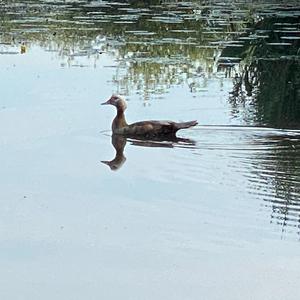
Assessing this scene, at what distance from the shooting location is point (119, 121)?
459 inches

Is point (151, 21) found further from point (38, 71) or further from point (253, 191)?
point (253, 191)

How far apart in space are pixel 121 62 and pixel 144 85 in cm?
212

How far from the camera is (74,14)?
76.6 feet

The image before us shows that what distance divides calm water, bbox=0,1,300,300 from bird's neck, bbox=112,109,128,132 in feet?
0.45

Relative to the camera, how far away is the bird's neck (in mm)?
11586

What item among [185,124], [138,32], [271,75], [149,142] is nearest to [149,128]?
[149,142]

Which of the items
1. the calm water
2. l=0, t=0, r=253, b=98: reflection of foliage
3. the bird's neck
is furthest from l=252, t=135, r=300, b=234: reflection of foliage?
l=0, t=0, r=253, b=98: reflection of foliage

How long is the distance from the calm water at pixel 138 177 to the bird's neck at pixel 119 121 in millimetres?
137

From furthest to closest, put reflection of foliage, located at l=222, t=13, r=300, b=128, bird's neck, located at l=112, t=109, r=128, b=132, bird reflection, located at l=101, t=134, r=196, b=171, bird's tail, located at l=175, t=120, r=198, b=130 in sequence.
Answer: reflection of foliage, located at l=222, t=13, r=300, b=128, bird's neck, located at l=112, t=109, r=128, b=132, bird's tail, located at l=175, t=120, r=198, b=130, bird reflection, located at l=101, t=134, r=196, b=171

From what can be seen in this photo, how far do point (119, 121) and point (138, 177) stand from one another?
2173 millimetres

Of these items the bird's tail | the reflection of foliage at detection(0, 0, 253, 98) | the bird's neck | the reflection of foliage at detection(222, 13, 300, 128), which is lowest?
the reflection of foliage at detection(0, 0, 253, 98)

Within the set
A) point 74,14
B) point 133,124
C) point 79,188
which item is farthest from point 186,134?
point 74,14

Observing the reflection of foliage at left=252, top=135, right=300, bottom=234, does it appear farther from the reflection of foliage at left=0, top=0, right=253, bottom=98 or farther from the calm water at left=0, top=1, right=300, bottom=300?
the reflection of foliage at left=0, top=0, right=253, bottom=98

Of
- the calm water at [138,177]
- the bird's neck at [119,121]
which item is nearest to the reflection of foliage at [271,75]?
the calm water at [138,177]
